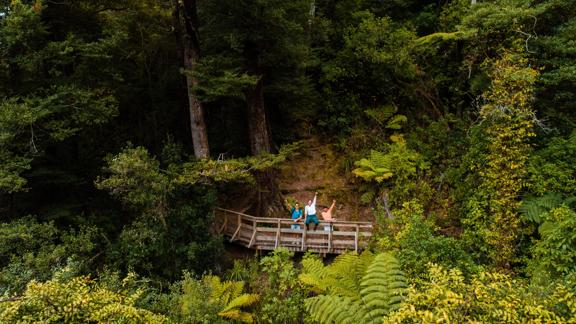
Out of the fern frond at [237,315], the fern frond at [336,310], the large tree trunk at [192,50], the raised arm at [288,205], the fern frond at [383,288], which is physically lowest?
the fern frond at [237,315]

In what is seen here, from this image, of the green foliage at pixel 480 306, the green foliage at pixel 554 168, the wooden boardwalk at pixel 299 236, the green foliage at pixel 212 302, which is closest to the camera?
the green foliage at pixel 480 306

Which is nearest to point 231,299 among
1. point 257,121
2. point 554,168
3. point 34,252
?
point 34,252

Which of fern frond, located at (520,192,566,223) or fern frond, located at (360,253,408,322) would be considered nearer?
fern frond, located at (360,253,408,322)

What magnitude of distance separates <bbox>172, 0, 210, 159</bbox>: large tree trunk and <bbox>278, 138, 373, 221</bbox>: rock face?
130 inches

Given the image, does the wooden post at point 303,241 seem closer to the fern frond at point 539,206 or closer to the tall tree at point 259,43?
the tall tree at point 259,43

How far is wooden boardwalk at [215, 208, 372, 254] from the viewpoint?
10953 millimetres

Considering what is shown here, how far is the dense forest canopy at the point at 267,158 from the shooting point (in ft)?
21.0

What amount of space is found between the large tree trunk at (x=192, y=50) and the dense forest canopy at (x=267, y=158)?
6 centimetres

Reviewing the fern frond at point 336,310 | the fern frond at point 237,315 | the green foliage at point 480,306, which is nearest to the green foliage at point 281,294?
the fern frond at point 237,315

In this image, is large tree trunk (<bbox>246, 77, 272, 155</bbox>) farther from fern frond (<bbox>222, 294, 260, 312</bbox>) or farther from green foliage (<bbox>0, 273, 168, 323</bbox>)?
green foliage (<bbox>0, 273, 168, 323</bbox>)

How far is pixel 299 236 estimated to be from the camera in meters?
11.3

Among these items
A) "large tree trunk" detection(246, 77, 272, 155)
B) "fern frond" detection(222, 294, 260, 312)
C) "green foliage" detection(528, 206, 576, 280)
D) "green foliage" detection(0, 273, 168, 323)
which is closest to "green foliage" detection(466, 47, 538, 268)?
"green foliage" detection(528, 206, 576, 280)

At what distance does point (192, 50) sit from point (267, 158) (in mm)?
3932

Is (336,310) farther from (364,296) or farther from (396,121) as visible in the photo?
→ (396,121)
